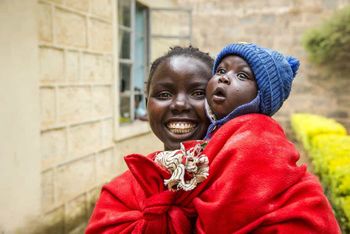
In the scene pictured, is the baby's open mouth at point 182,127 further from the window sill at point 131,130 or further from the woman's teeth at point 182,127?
the window sill at point 131,130

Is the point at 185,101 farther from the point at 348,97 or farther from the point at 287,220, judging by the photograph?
the point at 348,97

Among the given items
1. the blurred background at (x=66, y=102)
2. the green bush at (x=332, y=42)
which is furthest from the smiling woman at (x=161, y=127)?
the green bush at (x=332, y=42)

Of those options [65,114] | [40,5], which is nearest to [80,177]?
[65,114]

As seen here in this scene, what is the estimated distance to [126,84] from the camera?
653cm

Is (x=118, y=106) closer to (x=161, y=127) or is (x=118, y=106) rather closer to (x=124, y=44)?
(x=124, y=44)

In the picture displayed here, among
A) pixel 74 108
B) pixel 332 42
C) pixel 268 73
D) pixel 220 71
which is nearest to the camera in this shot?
pixel 268 73

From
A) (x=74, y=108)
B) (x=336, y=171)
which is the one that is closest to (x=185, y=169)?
(x=336, y=171)

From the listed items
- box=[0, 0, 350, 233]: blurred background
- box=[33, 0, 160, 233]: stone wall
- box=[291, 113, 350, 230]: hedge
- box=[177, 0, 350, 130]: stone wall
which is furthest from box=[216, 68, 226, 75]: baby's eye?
box=[177, 0, 350, 130]: stone wall

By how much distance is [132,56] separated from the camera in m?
6.58

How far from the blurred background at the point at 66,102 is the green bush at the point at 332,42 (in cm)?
348

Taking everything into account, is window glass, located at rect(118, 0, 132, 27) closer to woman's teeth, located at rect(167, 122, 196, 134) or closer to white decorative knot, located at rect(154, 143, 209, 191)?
woman's teeth, located at rect(167, 122, 196, 134)

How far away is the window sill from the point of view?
5773mm

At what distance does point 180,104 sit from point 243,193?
424 millimetres

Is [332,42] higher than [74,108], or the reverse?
[332,42]
